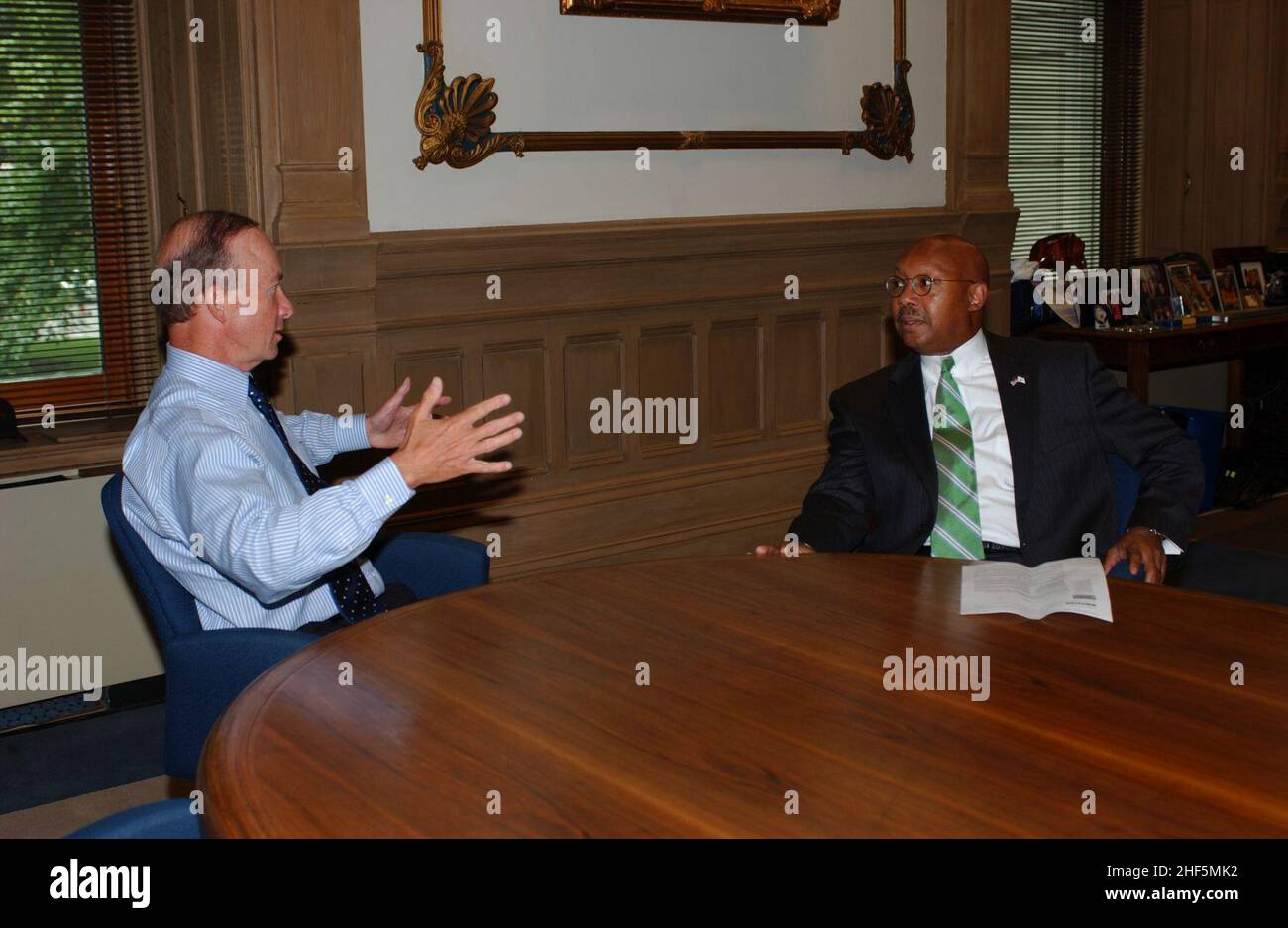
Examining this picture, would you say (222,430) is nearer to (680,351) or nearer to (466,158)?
(466,158)

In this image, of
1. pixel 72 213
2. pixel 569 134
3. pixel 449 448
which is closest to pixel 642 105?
pixel 569 134

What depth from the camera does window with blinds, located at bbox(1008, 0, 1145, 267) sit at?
6641mm

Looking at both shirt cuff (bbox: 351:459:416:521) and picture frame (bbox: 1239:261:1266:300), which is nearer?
shirt cuff (bbox: 351:459:416:521)

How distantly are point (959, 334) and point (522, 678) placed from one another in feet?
5.15

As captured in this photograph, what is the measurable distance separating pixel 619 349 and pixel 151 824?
334cm

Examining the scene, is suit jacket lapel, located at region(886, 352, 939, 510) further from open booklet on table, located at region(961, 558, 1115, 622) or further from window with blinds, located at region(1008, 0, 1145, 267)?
window with blinds, located at region(1008, 0, 1145, 267)

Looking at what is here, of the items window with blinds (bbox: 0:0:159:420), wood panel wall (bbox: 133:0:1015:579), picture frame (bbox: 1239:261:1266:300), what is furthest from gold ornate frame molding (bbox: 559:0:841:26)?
picture frame (bbox: 1239:261:1266:300)

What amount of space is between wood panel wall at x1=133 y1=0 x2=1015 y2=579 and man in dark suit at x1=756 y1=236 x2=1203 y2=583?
1.68 metres

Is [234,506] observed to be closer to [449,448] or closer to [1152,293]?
[449,448]

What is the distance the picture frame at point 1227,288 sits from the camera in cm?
641

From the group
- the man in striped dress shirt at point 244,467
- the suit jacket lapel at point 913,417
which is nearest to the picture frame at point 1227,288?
the suit jacket lapel at point 913,417

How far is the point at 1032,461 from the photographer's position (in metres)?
2.94

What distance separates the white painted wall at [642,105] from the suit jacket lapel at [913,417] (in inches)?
70.5
